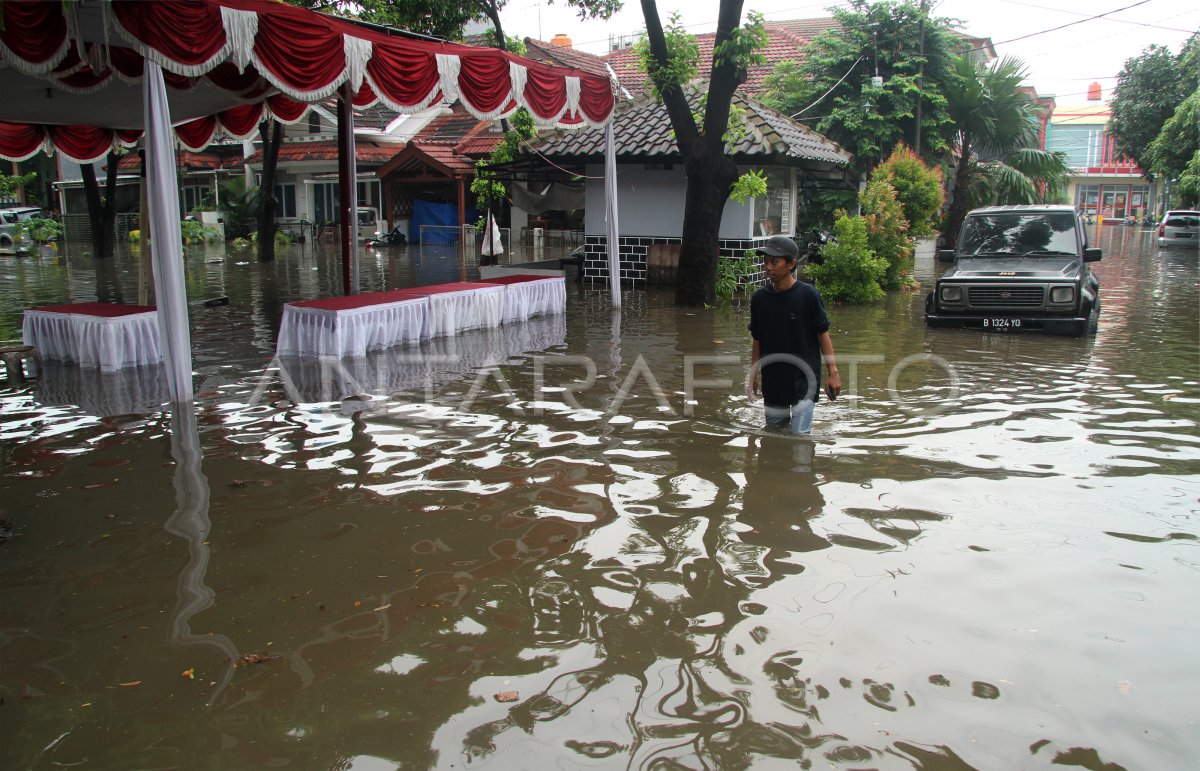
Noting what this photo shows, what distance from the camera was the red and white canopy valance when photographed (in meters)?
7.79

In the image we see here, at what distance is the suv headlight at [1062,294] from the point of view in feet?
39.4

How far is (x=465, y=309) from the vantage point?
487 inches

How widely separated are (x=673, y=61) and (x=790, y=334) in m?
9.44

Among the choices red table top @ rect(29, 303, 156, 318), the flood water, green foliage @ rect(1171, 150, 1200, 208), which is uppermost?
green foliage @ rect(1171, 150, 1200, 208)

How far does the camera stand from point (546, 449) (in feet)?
22.8

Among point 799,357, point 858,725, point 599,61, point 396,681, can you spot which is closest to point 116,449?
point 396,681

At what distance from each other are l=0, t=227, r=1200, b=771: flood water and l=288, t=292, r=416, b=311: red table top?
4.67 feet

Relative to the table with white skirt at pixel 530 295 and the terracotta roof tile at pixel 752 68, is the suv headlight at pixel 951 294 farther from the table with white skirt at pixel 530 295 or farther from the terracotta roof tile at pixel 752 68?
the terracotta roof tile at pixel 752 68

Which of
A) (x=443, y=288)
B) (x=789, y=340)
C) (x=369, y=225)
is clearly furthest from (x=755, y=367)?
(x=369, y=225)

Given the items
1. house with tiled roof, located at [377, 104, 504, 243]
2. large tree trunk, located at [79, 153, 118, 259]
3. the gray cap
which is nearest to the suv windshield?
the gray cap

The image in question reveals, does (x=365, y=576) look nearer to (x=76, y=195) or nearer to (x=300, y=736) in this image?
(x=300, y=736)

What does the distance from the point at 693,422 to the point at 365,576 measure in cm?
379

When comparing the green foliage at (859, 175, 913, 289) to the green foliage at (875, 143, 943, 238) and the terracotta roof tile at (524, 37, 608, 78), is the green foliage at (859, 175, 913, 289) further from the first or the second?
the terracotta roof tile at (524, 37, 608, 78)

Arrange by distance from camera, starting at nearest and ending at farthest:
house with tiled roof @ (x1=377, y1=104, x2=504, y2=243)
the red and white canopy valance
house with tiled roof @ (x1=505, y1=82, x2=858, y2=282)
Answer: the red and white canopy valance → house with tiled roof @ (x1=505, y1=82, x2=858, y2=282) → house with tiled roof @ (x1=377, y1=104, x2=504, y2=243)
